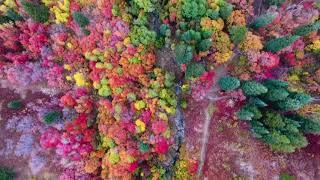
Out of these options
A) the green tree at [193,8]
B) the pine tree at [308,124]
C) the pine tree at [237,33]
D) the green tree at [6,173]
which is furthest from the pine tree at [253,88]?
the green tree at [6,173]

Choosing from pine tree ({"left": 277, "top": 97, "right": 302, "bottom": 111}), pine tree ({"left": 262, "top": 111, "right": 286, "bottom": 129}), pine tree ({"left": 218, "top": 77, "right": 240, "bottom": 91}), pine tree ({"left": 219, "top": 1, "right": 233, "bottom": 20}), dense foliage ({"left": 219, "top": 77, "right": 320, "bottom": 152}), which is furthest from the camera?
pine tree ({"left": 219, "top": 1, "right": 233, "bottom": 20})

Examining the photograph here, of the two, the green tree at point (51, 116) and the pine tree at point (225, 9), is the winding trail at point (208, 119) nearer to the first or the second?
the pine tree at point (225, 9)

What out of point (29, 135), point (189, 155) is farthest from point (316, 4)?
point (29, 135)

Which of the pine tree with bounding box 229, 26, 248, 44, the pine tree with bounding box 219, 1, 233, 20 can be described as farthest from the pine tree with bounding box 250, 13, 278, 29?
the pine tree with bounding box 219, 1, 233, 20

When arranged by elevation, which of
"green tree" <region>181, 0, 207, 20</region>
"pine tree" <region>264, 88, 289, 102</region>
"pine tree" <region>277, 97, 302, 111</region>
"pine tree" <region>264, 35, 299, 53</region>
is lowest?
"pine tree" <region>277, 97, 302, 111</region>

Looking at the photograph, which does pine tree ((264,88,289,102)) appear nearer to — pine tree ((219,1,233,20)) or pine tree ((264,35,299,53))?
pine tree ((264,35,299,53))
